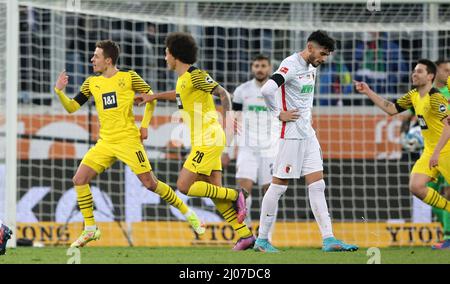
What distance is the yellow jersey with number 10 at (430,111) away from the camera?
11.1 m

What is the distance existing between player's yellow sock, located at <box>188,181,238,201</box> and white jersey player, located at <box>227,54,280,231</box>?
2210 millimetres

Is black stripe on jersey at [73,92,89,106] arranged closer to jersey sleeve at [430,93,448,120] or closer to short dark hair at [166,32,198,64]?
short dark hair at [166,32,198,64]

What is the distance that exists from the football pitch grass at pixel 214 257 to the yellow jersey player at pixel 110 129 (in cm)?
56

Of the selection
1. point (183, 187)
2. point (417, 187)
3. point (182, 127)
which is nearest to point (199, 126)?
point (183, 187)

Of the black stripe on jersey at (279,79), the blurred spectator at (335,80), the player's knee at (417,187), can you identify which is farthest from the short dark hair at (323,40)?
the blurred spectator at (335,80)

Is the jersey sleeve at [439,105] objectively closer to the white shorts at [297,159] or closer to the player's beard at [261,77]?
the white shorts at [297,159]

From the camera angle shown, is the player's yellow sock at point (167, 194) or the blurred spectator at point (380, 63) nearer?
the player's yellow sock at point (167, 194)

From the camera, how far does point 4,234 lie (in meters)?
9.28

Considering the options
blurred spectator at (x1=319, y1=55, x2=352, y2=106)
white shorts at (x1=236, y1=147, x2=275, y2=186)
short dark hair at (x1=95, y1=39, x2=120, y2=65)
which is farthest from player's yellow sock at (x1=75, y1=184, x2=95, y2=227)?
blurred spectator at (x1=319, y1=55, x2=352, y2=106)

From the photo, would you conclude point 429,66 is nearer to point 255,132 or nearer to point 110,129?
point 255,132

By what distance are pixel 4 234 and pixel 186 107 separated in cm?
226

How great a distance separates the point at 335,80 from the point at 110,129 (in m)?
6.80

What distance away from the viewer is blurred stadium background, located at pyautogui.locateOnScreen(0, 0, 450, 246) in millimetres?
13953

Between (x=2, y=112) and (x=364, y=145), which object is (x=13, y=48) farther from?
(x=364, y=145)
